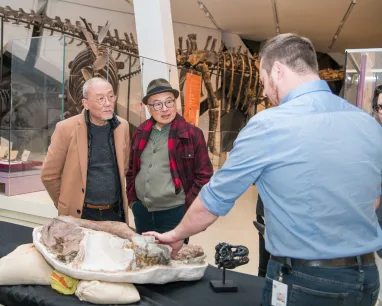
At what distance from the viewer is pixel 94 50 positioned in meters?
6.13

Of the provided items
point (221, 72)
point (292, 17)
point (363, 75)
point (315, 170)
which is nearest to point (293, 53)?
point (315, 170)

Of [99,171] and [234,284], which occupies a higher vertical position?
[99,171]

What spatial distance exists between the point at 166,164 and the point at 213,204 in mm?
1398

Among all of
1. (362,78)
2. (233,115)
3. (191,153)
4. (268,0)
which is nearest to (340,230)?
(191,153)

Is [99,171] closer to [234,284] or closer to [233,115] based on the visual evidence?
[234,284]

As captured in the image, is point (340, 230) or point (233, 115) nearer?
point (340, 230)

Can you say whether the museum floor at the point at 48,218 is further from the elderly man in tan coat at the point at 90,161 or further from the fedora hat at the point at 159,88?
the fedora hat at the point at 159,88

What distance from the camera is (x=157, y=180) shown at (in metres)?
2.79

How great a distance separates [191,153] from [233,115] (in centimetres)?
980

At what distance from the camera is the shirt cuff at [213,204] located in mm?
1437

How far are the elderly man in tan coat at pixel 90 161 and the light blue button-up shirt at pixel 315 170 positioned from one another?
1.61 meters

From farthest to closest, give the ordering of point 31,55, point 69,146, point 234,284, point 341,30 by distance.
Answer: point 341,30
point 31,55
point 69,146
point 234,284

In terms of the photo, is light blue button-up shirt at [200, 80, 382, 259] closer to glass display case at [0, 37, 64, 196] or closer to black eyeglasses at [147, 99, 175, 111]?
black eyeglasses at [147, 99, 175, 111]

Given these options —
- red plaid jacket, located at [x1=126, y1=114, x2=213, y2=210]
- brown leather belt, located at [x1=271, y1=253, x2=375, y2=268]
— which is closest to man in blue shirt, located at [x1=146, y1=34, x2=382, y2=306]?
brown leather belt, located at [x1=271, y1=253, x2=375, y2=268]
